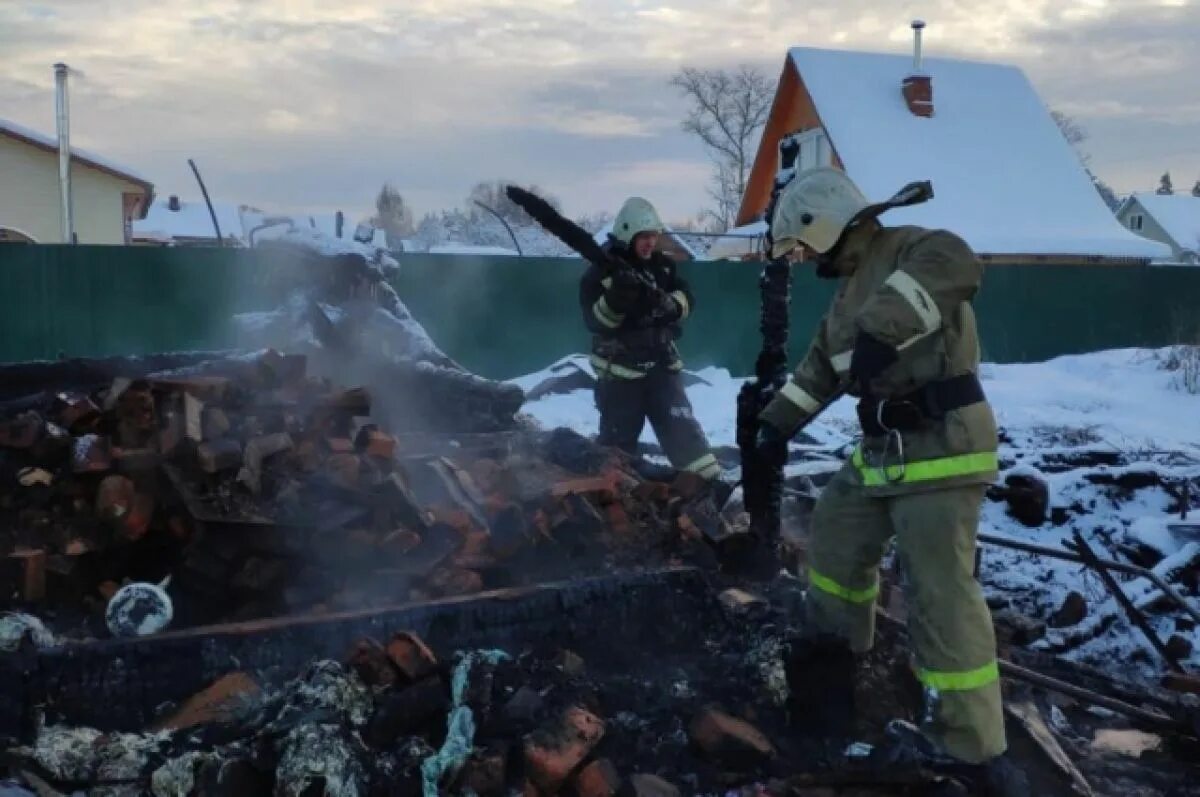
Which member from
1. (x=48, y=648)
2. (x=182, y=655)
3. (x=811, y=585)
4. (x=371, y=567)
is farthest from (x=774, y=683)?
(x=48, y=648)

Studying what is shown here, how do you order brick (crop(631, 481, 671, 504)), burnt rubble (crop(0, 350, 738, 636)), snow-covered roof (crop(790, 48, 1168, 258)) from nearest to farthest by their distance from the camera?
burnt rubble (crop(0, 350, 738, 636))
brick (crop(631, 481, 671, 504))
snow-covered roof (crop(790, 48, 1168, 258))

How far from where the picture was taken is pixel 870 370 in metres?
3.31

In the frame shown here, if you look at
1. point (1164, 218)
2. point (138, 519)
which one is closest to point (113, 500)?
point (138, 519)

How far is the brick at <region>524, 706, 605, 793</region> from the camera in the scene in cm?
315

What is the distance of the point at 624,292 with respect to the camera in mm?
5973

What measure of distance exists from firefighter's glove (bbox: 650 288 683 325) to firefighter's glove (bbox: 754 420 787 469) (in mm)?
2112

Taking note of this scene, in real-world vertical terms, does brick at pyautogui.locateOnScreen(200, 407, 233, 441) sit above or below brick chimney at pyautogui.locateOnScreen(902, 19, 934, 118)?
below

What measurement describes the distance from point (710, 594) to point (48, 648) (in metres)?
2.52

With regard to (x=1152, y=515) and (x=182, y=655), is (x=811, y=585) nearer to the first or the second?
(x=182, y=655)

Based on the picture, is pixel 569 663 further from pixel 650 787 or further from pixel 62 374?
pixel 62 374

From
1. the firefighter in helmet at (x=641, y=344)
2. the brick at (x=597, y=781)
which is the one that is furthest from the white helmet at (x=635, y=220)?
the brick at (x=597, y=781)

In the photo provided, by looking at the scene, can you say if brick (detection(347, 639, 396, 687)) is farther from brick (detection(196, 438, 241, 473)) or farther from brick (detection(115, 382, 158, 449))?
brick (detection(115, 382, 158, 449))

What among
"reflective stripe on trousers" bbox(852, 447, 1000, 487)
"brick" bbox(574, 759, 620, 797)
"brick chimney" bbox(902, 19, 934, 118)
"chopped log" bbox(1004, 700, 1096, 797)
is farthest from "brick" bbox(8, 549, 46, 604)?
"brick chimney" bbox(902, 19, 934, 118)

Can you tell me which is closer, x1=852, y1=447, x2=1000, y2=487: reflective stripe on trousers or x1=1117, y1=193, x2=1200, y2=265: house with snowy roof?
x1=852, y1=447, x2=1000, y2=487: reflective stripe on trousers
